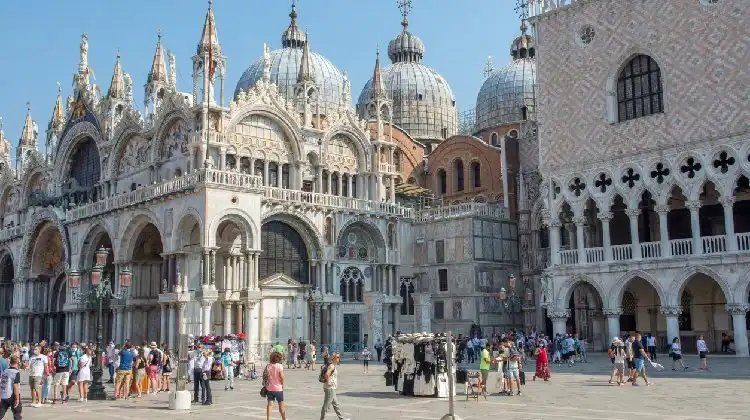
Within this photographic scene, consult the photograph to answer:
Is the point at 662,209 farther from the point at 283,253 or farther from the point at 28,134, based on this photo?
the point at 28,134

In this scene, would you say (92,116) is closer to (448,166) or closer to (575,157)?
(448,166)

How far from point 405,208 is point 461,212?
328cm

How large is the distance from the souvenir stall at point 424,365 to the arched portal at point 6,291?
132ft

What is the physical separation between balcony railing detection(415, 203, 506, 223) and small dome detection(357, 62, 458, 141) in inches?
742

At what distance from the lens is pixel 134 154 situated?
146 ft

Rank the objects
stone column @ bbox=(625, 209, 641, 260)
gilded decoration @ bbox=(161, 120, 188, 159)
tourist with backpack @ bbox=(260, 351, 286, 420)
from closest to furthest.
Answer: tourist with backpack @ bbox=(260, 351, 286, 420)
stone column @ bbox=(625, 209, 641, 260)
gilded decoration @ bbox=(161, 120, 188, 159)

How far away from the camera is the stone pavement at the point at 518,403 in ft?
53.4

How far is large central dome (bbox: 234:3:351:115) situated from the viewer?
58.7 m

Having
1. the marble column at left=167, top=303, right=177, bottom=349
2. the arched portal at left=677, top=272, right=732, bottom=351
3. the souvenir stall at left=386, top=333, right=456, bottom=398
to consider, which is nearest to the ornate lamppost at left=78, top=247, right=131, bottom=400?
the souvenir stall at left=386, top=333, right=456, bottom=398

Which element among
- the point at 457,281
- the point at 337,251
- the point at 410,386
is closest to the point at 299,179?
the point at 337,251

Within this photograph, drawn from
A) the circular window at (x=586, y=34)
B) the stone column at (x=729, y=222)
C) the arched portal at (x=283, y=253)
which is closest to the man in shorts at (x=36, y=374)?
the arched portal at (x=283, y=253)

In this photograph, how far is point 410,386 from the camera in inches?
806

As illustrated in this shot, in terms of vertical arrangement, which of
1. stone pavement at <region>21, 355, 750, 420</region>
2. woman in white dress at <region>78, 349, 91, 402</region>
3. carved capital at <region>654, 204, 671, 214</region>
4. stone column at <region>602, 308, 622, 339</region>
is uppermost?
carved capital at <region>654, 204, 671, 214</region>

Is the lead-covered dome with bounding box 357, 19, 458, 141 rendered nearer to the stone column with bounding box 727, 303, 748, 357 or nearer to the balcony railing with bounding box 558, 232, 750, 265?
the balcony railing with bounding box 558, 232, 750, 265
